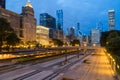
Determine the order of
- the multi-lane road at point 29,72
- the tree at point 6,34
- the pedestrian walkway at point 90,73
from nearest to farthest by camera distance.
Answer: the multi-lane road at point 29,72, the pedestrian walkway at point 90,73, the tree at point 6,34

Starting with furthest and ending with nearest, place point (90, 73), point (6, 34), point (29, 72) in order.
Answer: point (6, 34)
point (90, 73)
point (29, 72)

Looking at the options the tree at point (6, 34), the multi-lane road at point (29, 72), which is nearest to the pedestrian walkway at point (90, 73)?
the multi-lane road at point (29, 72)

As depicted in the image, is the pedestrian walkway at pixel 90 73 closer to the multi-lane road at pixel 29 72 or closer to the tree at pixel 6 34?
the multi-lane road at pixel 29 72

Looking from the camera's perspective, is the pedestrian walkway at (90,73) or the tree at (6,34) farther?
the tree at (6,34)

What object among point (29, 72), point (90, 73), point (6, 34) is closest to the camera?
point (29, 72)

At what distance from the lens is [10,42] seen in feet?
382

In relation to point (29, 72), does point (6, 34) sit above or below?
above

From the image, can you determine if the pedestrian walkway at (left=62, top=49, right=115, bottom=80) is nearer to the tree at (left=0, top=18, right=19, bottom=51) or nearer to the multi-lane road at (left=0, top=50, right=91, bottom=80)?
the multi-lane road at (left=0, top=50, right=91, bottom=80)

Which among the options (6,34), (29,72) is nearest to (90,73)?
(29,72)

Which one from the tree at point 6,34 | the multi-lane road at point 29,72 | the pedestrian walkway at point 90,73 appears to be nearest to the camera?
the multi-lane road at point 29,72

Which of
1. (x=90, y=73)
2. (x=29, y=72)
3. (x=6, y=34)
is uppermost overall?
(x=6, y=34)

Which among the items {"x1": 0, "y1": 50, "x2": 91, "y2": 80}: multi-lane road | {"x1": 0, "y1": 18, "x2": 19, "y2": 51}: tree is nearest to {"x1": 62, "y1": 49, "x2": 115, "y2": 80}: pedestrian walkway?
{"x1": 0, "y1": 50, "x2": 91, "y2": 80}: multi-lane road

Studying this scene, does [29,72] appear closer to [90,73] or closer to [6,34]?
[90,73]

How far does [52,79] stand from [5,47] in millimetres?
92717
